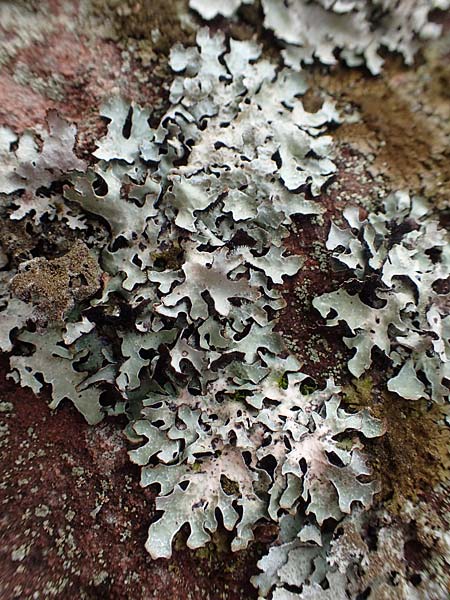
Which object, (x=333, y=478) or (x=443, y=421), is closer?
(x=333, y=478)

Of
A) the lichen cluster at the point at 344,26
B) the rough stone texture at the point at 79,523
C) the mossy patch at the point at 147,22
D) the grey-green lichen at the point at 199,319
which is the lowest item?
the rough stone texture at the point at 79,523

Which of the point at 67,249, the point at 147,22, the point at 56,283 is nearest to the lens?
the point at 56,283

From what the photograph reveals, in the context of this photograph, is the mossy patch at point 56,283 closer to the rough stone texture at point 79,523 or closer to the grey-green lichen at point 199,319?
the grey-green lichen at point 199,319

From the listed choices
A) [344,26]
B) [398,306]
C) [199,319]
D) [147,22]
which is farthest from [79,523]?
[344,26]

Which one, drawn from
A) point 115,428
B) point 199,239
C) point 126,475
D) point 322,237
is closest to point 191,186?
point 199,239

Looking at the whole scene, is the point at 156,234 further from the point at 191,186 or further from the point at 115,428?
the point at 115,428

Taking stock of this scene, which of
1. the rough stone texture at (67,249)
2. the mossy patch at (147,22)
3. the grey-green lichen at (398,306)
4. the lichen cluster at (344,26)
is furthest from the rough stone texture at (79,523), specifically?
the lichen cluster at (344,26)

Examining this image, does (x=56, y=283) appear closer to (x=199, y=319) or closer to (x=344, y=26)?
(x=199, y=319)

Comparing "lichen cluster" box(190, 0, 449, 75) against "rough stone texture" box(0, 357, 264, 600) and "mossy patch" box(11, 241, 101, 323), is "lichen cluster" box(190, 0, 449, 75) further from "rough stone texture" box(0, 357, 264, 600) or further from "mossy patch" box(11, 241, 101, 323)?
"rough stone texture" box(0, 357, 264, 600)
